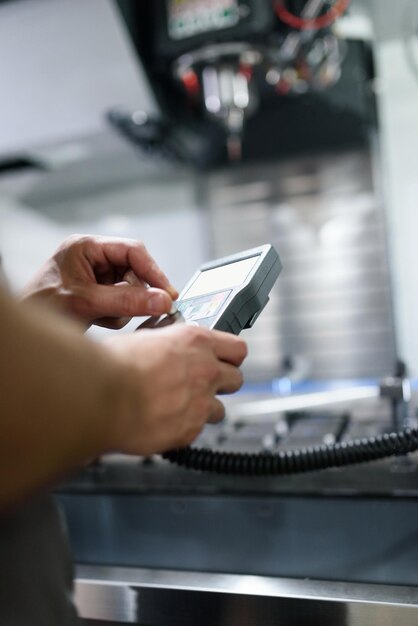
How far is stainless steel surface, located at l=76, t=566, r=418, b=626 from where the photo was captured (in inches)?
27.9

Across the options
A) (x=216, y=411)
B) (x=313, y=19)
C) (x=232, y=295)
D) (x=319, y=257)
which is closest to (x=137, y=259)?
(x=232, y=295)

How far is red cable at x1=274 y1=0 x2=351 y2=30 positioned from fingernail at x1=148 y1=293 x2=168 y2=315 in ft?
3.68

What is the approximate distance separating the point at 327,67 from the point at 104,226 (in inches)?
49.6

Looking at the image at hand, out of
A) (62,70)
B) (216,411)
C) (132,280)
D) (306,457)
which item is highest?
(62,70)

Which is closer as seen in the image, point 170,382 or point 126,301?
point 170,382

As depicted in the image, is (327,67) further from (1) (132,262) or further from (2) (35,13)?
(1) (132,262)

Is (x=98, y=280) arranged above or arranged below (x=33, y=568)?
above

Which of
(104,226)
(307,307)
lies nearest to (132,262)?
(307,307)

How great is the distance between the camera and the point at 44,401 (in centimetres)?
39

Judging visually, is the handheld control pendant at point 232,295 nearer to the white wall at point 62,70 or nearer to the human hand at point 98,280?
the human hand at point 98,280

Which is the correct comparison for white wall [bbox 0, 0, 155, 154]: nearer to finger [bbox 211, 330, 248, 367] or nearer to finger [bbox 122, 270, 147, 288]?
finger [bbox 122, 270, 147, 288]

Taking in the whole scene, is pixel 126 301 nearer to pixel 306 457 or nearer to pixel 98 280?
pixel 98 280

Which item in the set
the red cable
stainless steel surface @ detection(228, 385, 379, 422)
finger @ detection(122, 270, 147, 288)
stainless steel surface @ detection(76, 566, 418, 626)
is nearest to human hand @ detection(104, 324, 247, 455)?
finger @ detection(122, 270, 147, 288)

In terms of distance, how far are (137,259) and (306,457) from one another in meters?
0.34
